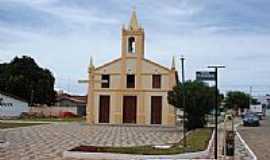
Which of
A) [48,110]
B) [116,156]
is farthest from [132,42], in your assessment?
[116,156]

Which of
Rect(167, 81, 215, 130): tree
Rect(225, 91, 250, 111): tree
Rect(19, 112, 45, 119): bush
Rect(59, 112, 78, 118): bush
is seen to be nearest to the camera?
Rect(167, 81, 215, 130): tree

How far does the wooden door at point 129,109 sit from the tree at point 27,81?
82.8 feet

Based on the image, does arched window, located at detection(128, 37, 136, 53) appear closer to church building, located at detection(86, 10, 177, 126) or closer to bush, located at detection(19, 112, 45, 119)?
church building, located at detection(86, 10, 177, 126)

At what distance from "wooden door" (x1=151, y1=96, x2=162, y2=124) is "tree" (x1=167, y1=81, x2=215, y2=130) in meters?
12.7

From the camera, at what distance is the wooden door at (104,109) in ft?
178

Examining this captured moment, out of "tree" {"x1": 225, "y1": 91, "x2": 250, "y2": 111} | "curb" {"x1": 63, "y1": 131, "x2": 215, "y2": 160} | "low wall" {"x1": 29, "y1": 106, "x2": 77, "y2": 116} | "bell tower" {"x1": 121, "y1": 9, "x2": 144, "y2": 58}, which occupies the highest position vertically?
"bell tower" {"x1": 121, "y1": 9, "x2": 144, "y2": 58}

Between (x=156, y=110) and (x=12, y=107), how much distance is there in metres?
23.9

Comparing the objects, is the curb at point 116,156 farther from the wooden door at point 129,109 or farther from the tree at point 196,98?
the wooden door at point 129,109

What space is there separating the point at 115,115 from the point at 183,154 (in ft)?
121

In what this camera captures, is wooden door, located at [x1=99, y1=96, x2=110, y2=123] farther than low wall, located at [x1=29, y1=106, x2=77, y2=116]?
No

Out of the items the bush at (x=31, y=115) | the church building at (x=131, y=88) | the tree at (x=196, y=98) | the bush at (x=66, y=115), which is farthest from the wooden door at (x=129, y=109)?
the bush at (x=66, y=115)

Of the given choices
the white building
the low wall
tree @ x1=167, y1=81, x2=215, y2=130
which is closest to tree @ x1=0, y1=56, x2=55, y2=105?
the low wall

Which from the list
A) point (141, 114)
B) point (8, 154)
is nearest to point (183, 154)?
point (8, 154)

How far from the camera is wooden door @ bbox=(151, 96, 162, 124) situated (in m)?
53.4
